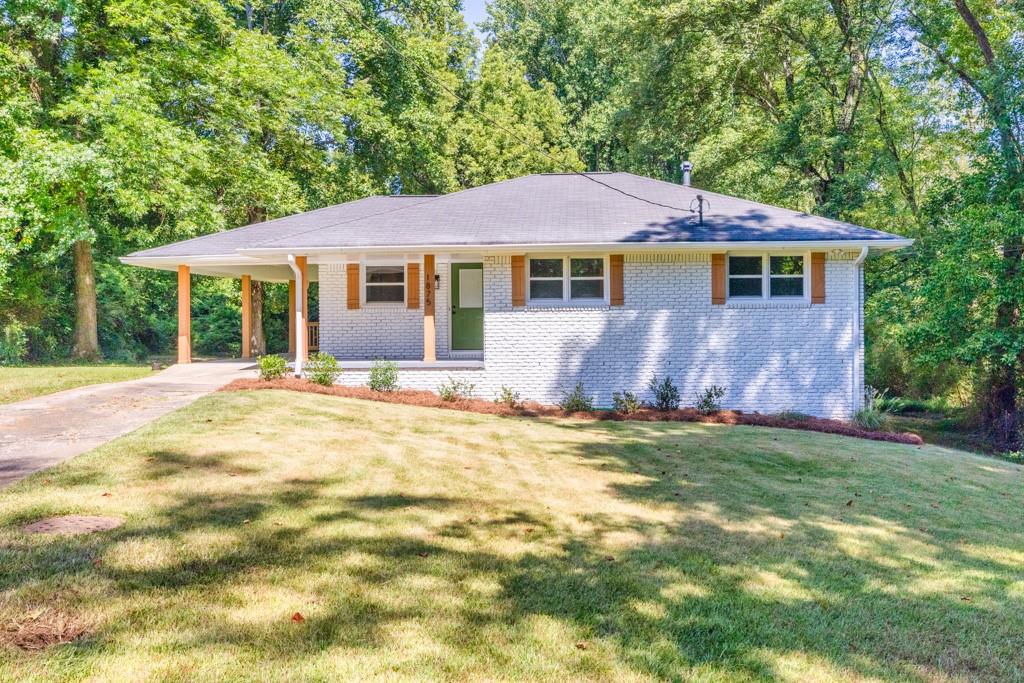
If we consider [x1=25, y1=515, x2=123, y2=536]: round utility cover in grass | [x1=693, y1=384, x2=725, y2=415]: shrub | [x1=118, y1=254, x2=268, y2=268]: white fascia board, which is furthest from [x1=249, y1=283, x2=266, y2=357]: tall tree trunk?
[x1=25, y1=515, x2=123, y2=536]: round utility cover in grass

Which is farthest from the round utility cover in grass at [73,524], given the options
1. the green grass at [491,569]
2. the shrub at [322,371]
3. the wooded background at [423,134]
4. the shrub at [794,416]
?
the wooded background at [423,134]

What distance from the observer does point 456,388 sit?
13352mm

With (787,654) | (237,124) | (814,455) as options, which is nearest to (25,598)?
(787,654)

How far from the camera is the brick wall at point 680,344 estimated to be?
527 inches

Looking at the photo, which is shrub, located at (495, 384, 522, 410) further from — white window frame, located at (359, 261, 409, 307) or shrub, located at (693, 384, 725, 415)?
white window frame, located at (359, 261, 409, 307)

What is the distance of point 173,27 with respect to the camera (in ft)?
68.9

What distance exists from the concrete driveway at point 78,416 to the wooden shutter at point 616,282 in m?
7.74

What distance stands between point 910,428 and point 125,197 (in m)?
21.4

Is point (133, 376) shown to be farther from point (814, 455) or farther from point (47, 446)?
point (814, 455)

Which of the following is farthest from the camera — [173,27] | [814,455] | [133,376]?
[173,27]

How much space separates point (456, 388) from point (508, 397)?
1.06 meters

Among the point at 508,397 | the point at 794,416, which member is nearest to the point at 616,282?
the point at 508,397

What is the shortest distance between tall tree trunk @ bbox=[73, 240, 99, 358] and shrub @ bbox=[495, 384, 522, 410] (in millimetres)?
15853

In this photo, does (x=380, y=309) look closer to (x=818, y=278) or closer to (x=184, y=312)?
(x=184, y=312)
